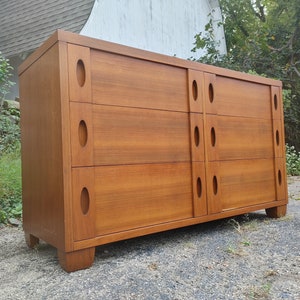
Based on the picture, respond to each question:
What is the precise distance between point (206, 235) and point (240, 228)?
1.00ft

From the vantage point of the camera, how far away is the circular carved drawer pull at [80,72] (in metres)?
1.58

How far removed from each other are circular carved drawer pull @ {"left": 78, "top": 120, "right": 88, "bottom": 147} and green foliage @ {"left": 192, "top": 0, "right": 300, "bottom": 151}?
5.32 m

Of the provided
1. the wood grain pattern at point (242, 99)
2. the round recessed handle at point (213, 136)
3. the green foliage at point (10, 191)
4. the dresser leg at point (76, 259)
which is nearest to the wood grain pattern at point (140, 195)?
the dresser leg at point (76, 259)

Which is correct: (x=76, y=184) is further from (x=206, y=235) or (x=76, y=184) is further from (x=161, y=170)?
(x=206, y=235)

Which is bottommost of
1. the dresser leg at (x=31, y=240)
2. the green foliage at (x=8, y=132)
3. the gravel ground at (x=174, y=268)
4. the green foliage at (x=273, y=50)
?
the gravel ground at (x=174, y=268)

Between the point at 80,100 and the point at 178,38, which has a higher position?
the point at 178,38

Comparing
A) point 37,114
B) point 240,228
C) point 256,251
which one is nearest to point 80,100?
point 37,114

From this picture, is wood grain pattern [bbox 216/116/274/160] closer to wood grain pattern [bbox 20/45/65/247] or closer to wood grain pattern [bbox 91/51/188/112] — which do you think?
wood grain pattern [bbox 91/51/188/112]

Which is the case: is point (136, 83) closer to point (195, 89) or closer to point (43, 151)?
point (195, 89)

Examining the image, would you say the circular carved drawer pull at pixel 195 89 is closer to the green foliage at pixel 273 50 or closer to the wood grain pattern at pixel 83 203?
the wood grain pattern at pixel 83 203

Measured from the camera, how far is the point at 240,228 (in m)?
2.33

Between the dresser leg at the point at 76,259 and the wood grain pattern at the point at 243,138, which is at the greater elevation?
the wood grain pattern at the point at 243,138

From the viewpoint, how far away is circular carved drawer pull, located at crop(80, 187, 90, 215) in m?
1.56

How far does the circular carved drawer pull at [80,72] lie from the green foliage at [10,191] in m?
1.62
